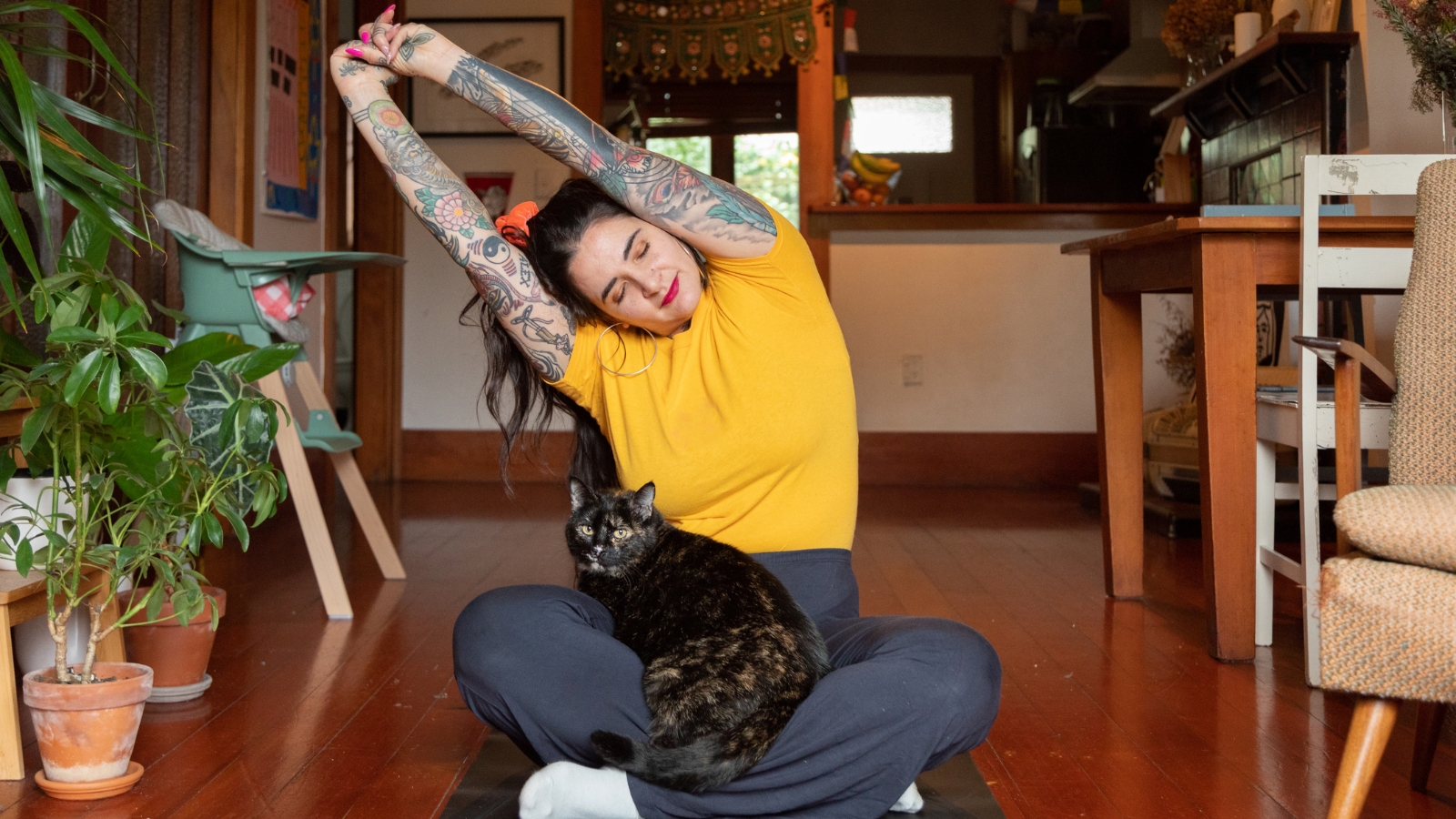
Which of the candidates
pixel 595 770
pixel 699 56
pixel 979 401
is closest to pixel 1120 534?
pixel 595 770

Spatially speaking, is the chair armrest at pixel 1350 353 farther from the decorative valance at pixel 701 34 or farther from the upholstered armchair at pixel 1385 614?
the decorative valance at pixel 701 34

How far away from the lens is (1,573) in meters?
1.70

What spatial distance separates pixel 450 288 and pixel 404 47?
3606 mm

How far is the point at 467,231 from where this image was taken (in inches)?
61.8

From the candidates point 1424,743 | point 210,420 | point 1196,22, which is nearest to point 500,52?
point 1196,22

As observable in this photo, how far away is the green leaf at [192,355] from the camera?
1.69 meters

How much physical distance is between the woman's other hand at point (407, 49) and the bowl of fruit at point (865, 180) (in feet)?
12.0

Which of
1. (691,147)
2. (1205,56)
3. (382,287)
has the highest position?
(691,147)

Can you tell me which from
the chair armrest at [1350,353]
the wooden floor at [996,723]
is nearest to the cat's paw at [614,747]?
the wooden floor at [996,723]

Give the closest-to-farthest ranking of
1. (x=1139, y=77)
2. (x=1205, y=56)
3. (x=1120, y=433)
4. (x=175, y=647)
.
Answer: (x=175, y=647) → (x=1120, y=433) → (x=1205, y=56) → (x=1139, y=77)

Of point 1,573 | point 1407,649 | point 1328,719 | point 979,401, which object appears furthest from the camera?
point 979,401

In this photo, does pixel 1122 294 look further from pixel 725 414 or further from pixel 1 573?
pixel 1 573

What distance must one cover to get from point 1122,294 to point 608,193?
5.67 ft

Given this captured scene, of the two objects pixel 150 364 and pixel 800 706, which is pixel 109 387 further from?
pixel 800 706
